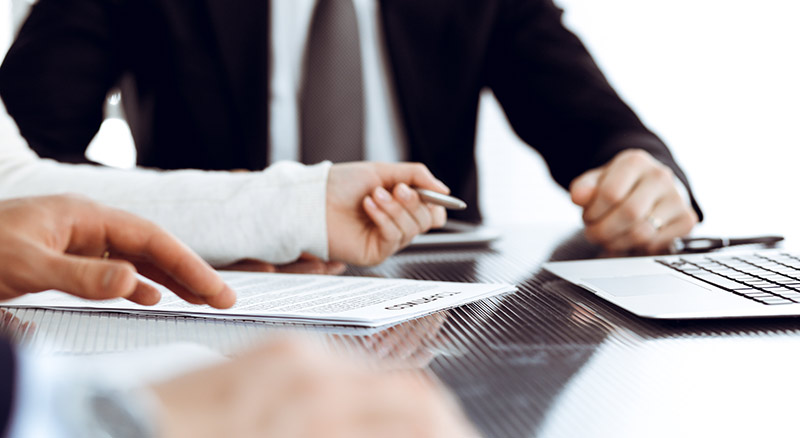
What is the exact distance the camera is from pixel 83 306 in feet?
1.53

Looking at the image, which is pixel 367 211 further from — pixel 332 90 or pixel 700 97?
pixel 700 97

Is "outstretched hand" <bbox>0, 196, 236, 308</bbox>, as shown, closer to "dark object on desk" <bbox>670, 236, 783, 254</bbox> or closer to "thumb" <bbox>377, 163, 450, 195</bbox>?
"thumb" <bbox>377, 163, 450, 195</bbox>

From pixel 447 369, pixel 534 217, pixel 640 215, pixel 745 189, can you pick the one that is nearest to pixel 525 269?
pixel 640 215

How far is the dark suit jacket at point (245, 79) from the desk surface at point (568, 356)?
660 mm

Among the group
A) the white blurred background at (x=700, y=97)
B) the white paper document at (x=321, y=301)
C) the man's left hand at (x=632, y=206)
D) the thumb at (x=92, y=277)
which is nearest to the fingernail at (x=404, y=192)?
the white paper document at (x=321, y=301)

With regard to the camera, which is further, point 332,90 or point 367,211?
point 332,90

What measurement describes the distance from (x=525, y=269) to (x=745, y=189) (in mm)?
2405

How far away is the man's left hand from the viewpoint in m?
0.78

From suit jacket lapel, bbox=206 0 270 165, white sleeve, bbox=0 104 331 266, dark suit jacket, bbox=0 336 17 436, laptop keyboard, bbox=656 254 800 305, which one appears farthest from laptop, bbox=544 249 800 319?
suit jacket lapel, bbox=206 0 270 165

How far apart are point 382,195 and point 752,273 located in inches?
13.6

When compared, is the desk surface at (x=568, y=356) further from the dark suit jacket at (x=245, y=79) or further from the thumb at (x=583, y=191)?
the dark suit jacket at (x=245, y=79)

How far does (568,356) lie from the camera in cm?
37

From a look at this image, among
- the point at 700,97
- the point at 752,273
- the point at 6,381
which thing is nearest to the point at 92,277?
the point at 6,381

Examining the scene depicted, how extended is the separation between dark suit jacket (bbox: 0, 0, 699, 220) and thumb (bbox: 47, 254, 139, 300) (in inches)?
28.1
